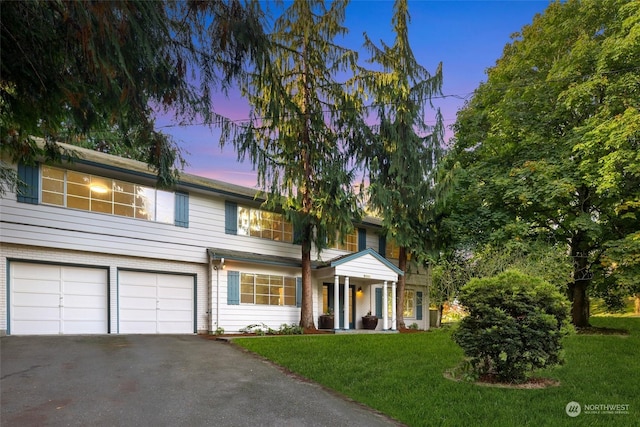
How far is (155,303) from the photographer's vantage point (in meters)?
13.6

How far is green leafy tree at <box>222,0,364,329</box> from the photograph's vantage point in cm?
1480

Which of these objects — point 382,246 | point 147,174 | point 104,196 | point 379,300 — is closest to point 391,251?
point 382,246

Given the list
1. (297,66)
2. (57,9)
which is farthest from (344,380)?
(297,66)

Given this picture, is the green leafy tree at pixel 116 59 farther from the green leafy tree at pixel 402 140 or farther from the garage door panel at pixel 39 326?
the green leafy tree at pixel 402 140

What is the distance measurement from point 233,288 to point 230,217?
90.4 inches

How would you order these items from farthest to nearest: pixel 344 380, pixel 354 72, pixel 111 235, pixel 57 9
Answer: pixel 354 72, pixel 111 235, pixel 344 380, pixel 57 9

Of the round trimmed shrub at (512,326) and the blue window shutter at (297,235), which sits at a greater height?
the blue window shutter at (297,235)

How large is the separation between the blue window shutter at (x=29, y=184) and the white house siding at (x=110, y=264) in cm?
112

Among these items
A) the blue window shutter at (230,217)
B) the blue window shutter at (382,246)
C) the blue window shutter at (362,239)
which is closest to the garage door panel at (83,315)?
the blue window shutter at (230,217)

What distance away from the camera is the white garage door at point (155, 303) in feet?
42.7

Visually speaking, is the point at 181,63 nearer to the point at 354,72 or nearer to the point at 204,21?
the point at 204,21

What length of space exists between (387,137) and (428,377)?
1088 cm

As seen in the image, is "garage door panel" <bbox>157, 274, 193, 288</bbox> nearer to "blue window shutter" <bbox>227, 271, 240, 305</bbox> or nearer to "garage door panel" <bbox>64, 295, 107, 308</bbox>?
"blue window shutter" <bbox>227, 271, 240, 305</bbox>

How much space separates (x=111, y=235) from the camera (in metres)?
12.7
